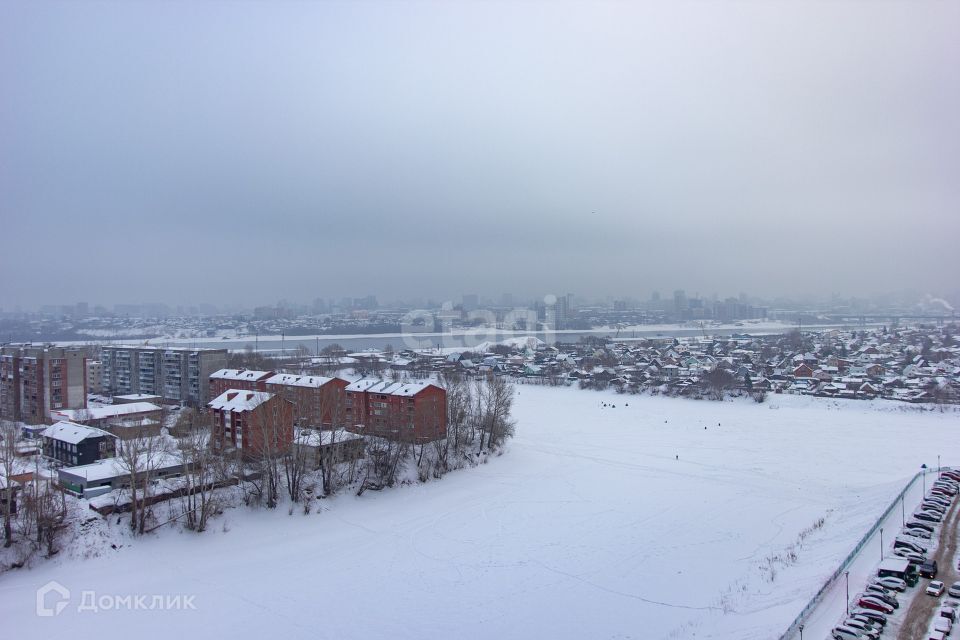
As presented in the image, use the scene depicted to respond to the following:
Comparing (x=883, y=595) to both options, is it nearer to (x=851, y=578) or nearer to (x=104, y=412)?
(x=851, y=578)

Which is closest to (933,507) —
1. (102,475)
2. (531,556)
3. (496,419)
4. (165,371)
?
(531,556)

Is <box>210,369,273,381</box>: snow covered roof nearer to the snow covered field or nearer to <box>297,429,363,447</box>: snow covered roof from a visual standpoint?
<box>297,429,363,447</box>: snow covered roof

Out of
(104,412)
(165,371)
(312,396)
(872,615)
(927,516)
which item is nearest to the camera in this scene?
(872,615)

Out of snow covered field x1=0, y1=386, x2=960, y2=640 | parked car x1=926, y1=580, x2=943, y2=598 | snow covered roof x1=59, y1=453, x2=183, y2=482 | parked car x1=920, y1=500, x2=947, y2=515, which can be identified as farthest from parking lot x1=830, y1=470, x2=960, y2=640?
snow covered roof x1=59, y1=453, x2=183, y2=482

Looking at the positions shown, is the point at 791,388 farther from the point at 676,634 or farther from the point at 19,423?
the point at 19,423

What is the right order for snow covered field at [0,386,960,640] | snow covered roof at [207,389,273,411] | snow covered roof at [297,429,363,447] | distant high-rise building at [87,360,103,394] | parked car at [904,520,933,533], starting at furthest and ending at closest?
distant high-rise building at [87,360,103,394]
snow covered roof at [207,389,273,411]
snow covered roof at [297,429,363,447]
parked car at [904,520,933,533]
snow covered field at [0,386,960,640]

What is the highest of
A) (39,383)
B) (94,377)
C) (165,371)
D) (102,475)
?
(39,383)

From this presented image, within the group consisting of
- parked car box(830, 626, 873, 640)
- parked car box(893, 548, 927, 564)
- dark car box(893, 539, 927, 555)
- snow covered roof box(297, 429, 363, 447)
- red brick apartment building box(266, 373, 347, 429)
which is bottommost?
dark car box(893, 539, 927, 555)

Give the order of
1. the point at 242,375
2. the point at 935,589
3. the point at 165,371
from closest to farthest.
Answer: the point at 935,589 → the point at 242,375 → the point at 165,371
